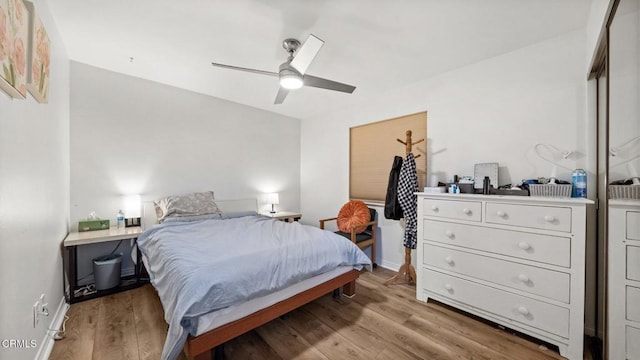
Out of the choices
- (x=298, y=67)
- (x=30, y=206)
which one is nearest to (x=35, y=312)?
Result: (x=30, y=206)

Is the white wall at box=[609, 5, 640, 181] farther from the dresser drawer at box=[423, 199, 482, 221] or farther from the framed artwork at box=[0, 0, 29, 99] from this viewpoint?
the framed artwork at box=[0, 0, 29, 99]

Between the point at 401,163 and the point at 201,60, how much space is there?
8.55ft

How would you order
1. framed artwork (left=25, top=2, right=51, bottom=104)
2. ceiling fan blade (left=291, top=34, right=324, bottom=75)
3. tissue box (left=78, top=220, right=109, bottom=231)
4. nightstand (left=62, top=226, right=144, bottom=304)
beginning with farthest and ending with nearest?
1. tissue box (left=78, top=220, right=109, bottom=231)
2. nightstand (left=62, top=226, right=144, bottom=304)
3. ceiling fan blade (left=291, top=34, right=324, bottom=75)
4. framed artwork (left=25, top=2, right=51, bottom=104)

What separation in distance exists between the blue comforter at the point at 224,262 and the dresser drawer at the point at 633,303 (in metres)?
1.64

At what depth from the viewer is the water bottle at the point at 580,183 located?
1.84 metres

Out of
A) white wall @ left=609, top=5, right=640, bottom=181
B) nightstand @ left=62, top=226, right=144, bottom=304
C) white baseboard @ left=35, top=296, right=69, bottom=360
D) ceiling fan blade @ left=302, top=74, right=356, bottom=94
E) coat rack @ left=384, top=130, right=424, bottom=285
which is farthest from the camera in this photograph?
coat rack @ left=384, top=130, right=424, bottom=285

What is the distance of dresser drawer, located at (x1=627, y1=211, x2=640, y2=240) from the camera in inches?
43.8

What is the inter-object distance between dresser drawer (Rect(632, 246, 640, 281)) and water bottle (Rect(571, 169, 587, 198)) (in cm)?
83

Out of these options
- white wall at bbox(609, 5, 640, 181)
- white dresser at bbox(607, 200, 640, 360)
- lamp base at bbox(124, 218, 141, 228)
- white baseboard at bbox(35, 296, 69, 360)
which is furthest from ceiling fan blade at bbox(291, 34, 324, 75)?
lamp base at bbox(124, 218, 141, 228)

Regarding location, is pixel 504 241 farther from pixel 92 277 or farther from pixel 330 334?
pixel 92 277

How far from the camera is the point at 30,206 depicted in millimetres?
1491

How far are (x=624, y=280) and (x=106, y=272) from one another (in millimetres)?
4057

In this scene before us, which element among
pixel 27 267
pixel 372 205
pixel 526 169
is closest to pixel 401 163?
pixel 372 205

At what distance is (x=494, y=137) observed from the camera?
245 centimetres
